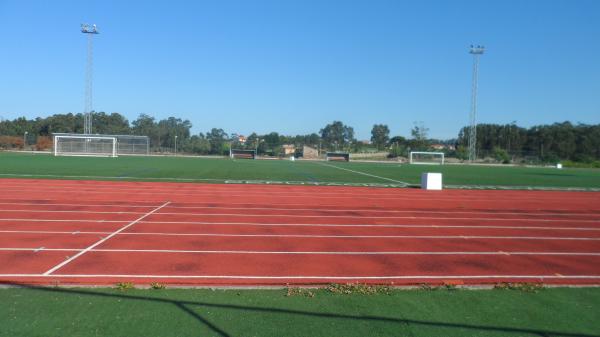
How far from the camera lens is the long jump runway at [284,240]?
684cm

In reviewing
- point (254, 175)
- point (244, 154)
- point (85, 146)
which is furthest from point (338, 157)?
point (254, 175)

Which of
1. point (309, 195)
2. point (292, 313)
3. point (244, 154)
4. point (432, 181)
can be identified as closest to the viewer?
point (292, 313)

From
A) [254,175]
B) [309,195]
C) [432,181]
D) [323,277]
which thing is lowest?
[323,277]

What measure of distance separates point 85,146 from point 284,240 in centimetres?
5337

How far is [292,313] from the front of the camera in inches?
202

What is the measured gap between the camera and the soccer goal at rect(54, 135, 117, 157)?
182ft

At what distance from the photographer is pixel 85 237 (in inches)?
355

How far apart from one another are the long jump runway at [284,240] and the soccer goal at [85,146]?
41.5 meters

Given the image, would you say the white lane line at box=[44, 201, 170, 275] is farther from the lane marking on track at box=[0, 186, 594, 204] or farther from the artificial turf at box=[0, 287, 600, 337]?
the lane marking on track at box=[0, 186, 594, 204]

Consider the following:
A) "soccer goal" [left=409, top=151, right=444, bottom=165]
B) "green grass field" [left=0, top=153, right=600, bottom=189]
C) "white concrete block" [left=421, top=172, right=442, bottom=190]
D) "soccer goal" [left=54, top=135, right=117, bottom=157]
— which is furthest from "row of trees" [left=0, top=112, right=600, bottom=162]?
"white concrete block" [left=421, top=172, right=442, bottom=190]

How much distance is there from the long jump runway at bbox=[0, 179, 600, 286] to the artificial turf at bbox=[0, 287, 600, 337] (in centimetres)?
64

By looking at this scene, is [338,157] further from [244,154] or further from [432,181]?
[432,181]

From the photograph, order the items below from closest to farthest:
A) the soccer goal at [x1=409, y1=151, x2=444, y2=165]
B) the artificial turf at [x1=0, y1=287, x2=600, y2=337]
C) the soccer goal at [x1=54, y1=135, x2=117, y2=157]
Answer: the artificial turf at [x1=0, y1=287, x2=600, y2=337], the soccer goal at [x1=54, y1=135, x2=117, y2=157], the soccer goal at [x1=409, y1=151, x2=444, y2=165]

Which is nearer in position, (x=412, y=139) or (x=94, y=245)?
(x=94, y=245)
